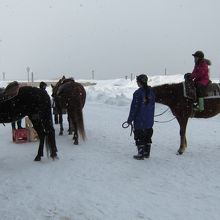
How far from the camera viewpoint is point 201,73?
328 inches

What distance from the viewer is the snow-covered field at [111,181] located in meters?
4.82

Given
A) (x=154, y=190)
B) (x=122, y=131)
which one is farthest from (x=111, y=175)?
(x=122, y=131)

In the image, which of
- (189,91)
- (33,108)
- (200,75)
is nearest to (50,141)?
(33,108)

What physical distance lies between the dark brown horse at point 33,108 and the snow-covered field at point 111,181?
1.28 ft

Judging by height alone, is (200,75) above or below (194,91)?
above

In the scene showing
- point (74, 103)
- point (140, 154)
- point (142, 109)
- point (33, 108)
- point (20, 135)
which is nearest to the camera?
point (142, 109)

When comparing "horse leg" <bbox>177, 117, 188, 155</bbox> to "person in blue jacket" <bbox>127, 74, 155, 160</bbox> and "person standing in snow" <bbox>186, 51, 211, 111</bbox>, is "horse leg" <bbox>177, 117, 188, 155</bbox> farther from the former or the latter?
"person in blue jacket" <bbox>127, 74, 155, 160</bbox>

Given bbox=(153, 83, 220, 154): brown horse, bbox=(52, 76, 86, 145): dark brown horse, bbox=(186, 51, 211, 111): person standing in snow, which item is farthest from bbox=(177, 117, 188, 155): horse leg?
bbox=(52, 76, 86, 145): dark brown horse

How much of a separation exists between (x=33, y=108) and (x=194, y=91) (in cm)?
358

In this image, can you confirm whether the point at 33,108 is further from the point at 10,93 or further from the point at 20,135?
the point at 20,135

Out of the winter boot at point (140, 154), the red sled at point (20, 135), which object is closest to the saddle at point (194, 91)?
the winter boot at point (140, 154)

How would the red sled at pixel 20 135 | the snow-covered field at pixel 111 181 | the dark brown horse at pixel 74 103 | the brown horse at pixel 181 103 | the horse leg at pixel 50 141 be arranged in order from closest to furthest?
the snow-covered field at pixel 111 181
the horse leg at pixel 50 141
the brown horse at pixel 181 103
the dark brown horse at pixel 74 103
the red sled at pixel 20 135

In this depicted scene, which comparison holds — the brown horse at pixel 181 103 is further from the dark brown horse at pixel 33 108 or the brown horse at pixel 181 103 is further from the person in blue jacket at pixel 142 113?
the dark brown horse at pixel 33 108

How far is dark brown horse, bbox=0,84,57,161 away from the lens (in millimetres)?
7766
